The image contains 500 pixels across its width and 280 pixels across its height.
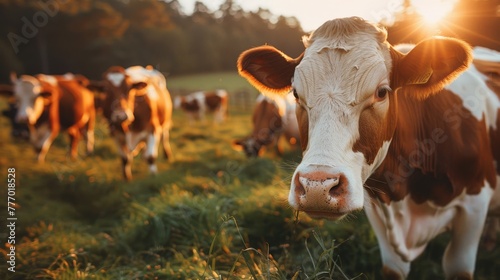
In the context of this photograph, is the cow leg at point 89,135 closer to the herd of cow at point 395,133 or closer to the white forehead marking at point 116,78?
the white forehead marking at point 116,78

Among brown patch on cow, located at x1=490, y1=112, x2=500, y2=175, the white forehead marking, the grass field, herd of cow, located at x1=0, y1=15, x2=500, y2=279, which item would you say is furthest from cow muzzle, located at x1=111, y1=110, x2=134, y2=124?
brown patch on cow, located at x1=490, y1=112, x2=500, y2=175

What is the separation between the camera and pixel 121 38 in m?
31.3

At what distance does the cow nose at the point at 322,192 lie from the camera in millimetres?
1610

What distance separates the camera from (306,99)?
6.45 ft

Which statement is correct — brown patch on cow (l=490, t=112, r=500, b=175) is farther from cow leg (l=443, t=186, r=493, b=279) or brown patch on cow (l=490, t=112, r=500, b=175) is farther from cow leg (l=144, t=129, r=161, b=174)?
cow leg (l=144, t=129, r=161, b=174)

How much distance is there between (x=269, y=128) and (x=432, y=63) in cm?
707

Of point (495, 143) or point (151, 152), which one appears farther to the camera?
point (151, 152)

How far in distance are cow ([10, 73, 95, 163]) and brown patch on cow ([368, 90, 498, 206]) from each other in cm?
767

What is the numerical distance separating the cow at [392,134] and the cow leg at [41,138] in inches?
290

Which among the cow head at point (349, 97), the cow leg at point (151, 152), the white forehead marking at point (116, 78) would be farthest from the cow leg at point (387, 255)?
the white forehead marking at point (116, 78)

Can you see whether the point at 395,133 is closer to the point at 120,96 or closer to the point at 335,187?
the point at 335,187

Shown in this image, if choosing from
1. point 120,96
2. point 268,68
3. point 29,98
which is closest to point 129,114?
point 120,96

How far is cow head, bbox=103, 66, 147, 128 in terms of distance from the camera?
6.44 metres

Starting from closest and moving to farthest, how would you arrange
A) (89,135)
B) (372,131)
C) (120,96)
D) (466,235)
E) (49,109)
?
(372,131), (466,235), (120,96), (49,109), (89,135)
